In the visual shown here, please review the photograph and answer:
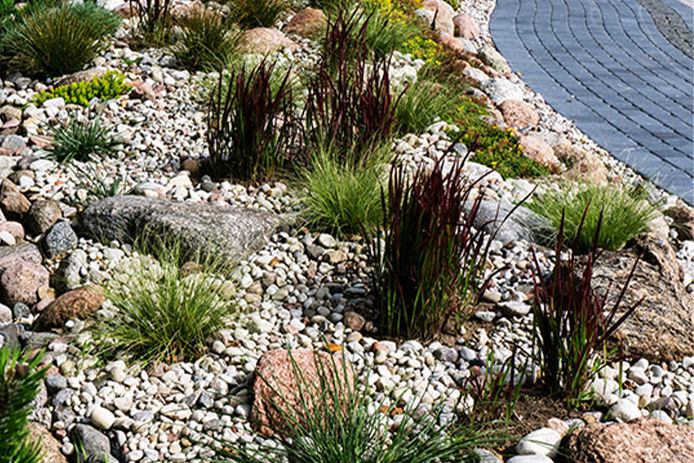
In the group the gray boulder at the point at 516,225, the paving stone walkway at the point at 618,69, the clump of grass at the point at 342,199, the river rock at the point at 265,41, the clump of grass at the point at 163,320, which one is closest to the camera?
the clump of grass at the point at 163,320

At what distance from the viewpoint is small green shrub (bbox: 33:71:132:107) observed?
17.1 feet

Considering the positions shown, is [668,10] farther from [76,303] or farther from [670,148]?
[76,303]

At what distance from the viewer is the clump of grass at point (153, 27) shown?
619 centimetres

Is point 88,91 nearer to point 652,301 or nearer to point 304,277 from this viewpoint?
point 304,277

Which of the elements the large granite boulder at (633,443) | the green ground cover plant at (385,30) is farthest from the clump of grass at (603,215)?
the green ground cover plant at (385,30)

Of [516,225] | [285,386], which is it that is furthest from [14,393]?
[516,225]

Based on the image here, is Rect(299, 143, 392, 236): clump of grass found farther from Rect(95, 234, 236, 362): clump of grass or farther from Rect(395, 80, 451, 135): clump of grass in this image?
Rect(395, 80, 451, 135): clump of grass

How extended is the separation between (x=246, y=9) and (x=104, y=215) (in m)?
3.69

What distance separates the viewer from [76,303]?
10.6 feet

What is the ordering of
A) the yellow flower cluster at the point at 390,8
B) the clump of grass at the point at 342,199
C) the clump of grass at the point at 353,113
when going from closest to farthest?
the clump of grass at the point at 342,199 → the clump of grass at the point at 353,113 → the yellow flower cluster at the point at 390,8

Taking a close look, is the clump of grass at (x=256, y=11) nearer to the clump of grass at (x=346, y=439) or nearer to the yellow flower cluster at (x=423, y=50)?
the yellow flower cluster at (x=423, y=50)

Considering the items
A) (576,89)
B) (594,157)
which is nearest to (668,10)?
(576,89)

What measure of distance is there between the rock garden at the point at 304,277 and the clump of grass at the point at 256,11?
704mm

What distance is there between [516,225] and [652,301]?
3.33 feet
